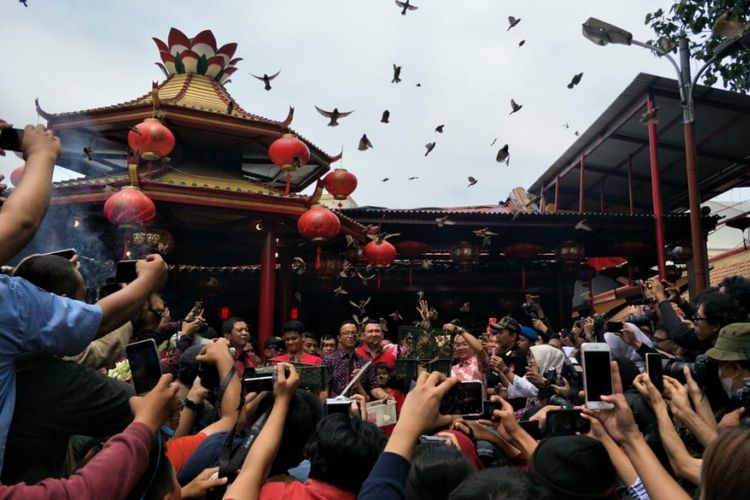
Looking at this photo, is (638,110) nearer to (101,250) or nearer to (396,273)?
(396,273)

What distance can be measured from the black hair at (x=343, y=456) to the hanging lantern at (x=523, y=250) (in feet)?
35.2

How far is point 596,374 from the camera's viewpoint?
2.12 metres

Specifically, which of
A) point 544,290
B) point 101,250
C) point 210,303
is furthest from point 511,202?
point 101,250

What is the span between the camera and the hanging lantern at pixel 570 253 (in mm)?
12039

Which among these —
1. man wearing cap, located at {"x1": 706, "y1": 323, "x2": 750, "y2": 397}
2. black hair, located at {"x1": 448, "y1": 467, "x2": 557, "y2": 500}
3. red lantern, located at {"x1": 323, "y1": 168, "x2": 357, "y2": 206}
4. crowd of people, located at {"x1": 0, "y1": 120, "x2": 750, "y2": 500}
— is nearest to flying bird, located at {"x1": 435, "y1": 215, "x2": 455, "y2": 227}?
red lantern, located at {"x1": 323, "y1": 168, "x2": 357, "y2": 206}

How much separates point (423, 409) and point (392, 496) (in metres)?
0.25

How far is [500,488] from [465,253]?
34.8 feet

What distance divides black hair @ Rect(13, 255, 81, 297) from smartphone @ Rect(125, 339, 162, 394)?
305 mm

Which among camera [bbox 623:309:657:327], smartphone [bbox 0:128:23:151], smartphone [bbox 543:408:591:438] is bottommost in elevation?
smartphone [bbox 543:408:591:438]

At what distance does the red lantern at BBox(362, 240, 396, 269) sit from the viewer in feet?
35.2

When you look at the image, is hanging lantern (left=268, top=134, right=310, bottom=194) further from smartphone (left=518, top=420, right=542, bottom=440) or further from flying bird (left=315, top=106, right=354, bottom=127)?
smartphone (left=518, top=420, right=542, bottom=440)

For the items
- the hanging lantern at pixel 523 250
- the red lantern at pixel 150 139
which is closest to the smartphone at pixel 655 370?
the red lantern at pixel 150 139

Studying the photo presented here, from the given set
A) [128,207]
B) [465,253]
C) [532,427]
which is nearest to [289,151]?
[128,207]

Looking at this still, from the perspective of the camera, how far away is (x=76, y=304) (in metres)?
1.85
